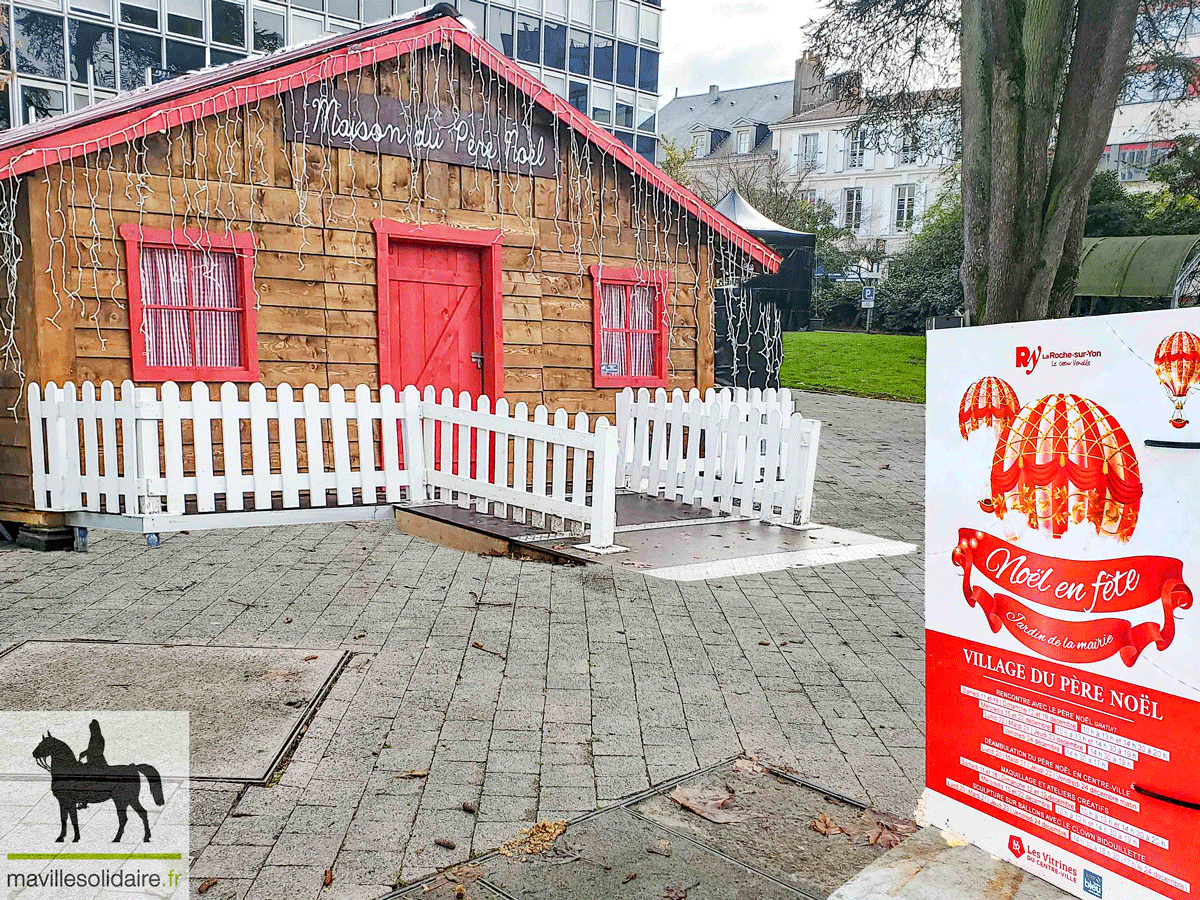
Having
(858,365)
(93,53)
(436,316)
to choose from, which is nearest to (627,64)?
(858,365)

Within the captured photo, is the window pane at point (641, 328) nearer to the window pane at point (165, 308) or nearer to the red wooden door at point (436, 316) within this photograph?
the red wooden door at point (436, 316)

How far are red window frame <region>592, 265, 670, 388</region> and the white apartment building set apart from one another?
4125 centimetres

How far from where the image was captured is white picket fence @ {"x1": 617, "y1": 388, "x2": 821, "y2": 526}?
350 inches

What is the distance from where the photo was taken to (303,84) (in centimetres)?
957

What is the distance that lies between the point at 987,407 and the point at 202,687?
3840 millimetres

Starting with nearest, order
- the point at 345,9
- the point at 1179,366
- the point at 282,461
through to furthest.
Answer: the point at 1179,366
the point at 282,461
the point at 345,9

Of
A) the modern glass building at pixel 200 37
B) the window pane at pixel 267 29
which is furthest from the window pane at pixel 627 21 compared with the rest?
the window pane at pixel 267 29

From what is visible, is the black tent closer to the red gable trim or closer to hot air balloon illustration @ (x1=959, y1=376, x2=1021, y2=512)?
the red gable trim

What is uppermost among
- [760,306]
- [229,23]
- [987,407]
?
[229,23]

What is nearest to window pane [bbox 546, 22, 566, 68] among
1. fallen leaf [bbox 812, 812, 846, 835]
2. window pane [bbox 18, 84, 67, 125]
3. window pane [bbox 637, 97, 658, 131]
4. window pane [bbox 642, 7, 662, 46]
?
window pane [bbox 637, 97, 658, 131]

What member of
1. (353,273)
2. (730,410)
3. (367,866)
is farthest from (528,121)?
(367,866)

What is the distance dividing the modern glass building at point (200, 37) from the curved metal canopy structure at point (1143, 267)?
19136mm

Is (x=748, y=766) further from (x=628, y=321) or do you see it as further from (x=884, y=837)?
(x=628, y=321)

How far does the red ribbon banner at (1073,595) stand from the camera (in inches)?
84.5
